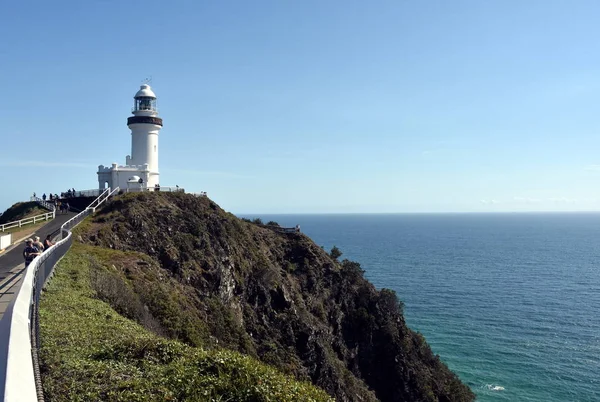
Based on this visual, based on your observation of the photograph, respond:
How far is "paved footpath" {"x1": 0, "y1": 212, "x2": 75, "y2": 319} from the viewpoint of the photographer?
14.7 meters

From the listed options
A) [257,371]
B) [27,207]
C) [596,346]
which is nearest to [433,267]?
[596,346]

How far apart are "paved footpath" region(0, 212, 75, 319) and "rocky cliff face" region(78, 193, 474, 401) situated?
3236 mm

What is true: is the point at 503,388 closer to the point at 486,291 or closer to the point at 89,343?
the point at 486,291

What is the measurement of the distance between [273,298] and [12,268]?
21913 millimetres

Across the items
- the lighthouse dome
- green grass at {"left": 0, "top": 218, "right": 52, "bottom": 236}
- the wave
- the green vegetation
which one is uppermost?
the lighthouse dome

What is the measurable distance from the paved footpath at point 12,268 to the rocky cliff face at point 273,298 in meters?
3.24

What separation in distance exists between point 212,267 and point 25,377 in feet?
95.1

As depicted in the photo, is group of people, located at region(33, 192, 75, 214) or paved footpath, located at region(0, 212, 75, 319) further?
group of people, located at region(33, 192, 75, 214)

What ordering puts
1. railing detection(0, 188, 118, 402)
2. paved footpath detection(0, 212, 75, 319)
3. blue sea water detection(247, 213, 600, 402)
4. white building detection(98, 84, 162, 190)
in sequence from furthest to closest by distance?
white building detection(98, 84, 162, 190)
blue sea water detection(247, 213, 600, 402)
paved footpath detection(0, 212, 75, 319)
railing detection(0, 188, 118, 402)

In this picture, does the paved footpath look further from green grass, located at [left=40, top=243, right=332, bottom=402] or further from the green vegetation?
the green vegetation

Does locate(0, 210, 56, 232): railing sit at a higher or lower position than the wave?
higher

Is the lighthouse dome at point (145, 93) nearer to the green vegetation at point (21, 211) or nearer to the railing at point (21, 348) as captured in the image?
the green vegetation at point (21, 211)

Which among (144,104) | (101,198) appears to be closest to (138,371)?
(101,198)

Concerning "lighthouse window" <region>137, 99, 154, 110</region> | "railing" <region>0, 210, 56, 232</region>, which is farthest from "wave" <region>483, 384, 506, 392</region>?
"lighthouse window" <region>137, 99, 154, 110</region>
